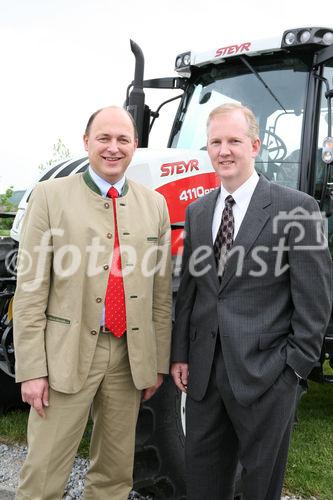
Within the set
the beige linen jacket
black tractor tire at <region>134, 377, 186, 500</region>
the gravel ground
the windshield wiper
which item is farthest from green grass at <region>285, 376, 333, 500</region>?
the windshield wiper

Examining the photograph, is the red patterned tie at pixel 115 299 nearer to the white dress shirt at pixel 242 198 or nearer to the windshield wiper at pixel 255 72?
the white dress shirt at pixel 242 198

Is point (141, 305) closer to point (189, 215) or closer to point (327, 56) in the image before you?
point (189, 215)

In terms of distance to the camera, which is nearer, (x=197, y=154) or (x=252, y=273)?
(x=252, y=273)

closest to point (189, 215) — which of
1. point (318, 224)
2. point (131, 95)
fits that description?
point (318, 224)

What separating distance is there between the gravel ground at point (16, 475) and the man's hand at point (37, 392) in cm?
132

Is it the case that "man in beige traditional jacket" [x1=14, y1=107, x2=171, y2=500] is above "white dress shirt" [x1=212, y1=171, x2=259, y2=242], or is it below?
below

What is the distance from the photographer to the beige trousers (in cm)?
236

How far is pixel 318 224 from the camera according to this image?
2.32m

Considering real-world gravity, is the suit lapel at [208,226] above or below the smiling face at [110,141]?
below

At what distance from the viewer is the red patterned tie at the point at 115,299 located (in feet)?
7.96

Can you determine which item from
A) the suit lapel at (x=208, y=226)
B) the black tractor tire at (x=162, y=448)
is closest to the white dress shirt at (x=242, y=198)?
the suit lapel at (x=208, y=226)

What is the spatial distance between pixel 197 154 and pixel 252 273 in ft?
6.17

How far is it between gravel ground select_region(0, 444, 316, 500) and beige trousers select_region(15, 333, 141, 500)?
0.89 metres
